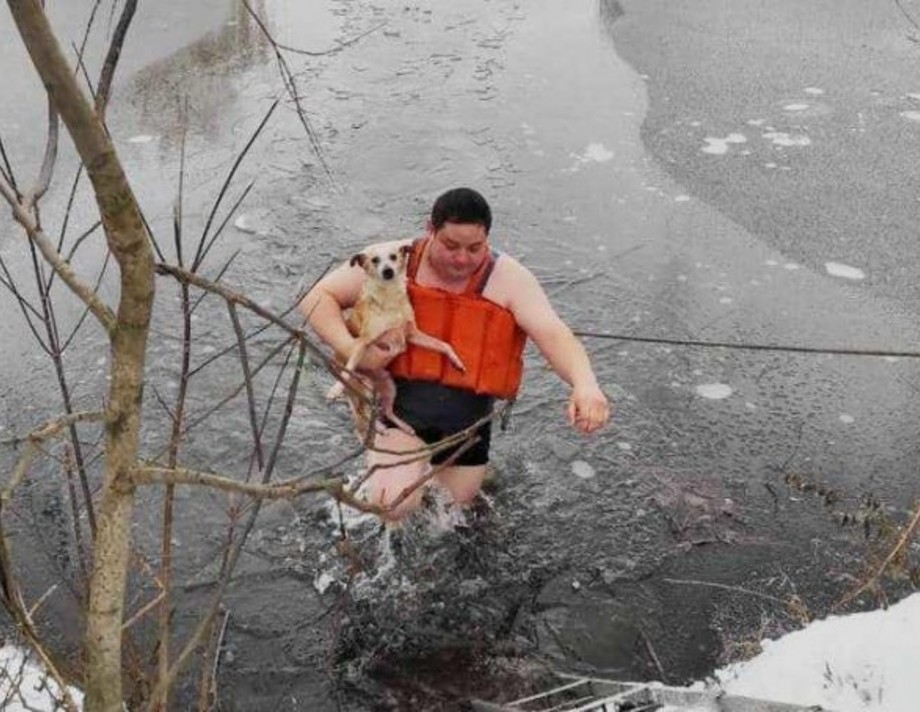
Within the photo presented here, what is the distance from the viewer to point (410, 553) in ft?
14.8

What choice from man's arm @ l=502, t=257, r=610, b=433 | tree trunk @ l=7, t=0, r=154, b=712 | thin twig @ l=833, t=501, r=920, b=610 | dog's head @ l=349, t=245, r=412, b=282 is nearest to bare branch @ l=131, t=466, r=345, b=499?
tree trunk @ l=7, t=0, r=154, b=712

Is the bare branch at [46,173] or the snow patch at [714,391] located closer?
the bare branch at [46,173]

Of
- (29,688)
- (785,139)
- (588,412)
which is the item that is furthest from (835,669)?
(785,139)

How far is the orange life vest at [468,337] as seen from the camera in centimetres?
390

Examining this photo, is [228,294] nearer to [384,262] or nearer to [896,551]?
[896,551]

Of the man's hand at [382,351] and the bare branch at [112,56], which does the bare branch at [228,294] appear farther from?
the man's hand at [382,351]

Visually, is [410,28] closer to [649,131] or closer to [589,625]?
[649,131]

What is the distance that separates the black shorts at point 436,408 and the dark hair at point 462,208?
2.44ft

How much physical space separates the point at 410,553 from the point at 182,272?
119 inches

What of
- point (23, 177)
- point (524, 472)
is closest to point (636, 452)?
point (524, 472)

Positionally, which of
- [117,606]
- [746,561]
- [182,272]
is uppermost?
[182,272]

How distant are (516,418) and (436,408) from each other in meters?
1.24

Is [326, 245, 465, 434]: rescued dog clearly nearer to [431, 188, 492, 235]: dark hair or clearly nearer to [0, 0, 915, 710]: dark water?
[431, 188, 492, 235]: dark hair

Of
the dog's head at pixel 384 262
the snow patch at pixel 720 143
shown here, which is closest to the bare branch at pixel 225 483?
the dog's head at pixel 384 262
